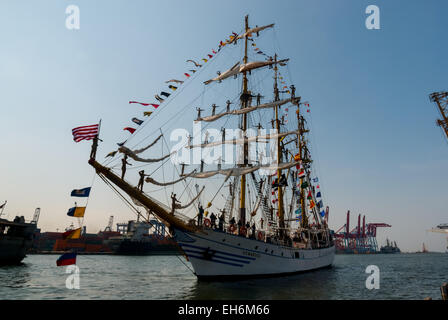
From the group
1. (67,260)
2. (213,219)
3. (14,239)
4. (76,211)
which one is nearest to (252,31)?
(213,219)

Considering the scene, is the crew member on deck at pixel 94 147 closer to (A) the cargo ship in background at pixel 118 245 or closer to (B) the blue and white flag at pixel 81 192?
(B) the blue and white flag at pixel 81 192

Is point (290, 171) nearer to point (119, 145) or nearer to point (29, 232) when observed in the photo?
point (119, 145)

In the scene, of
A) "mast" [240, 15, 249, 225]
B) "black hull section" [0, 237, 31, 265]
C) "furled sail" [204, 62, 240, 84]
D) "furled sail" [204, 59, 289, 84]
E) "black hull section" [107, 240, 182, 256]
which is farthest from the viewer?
"black hull section" [107, 240, 182, 256]

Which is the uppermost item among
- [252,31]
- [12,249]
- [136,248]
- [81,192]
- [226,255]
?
[252,31]

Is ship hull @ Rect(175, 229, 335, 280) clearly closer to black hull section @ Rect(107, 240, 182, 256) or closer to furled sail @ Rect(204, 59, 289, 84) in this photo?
furled sail @ Rect(204, 59, 289, 84)

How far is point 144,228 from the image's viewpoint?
9825 centimetres

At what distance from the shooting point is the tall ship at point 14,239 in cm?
3644

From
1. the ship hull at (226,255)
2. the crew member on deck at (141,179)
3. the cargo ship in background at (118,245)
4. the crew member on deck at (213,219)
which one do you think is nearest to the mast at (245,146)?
the ship hull at (226,255)

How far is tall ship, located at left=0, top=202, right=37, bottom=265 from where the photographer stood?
120ft

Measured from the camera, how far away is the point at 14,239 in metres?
37.7

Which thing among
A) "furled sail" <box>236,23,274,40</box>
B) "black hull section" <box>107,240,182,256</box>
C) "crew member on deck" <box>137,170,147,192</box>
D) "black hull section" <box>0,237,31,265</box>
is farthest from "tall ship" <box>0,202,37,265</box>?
"black hull section" <box>107,240,182,256</box>

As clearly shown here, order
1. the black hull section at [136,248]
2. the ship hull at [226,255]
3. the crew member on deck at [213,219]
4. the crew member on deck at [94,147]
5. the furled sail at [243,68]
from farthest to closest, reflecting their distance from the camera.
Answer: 1. the black hull section at [136,248]
2. the furled sail at [243,68]
3. the crew member on deck at [213,219]
4. the ship hull at [226,255]
5. the crew member on deck at [94,147]

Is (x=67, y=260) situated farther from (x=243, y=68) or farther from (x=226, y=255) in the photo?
(x=243, y=68)
